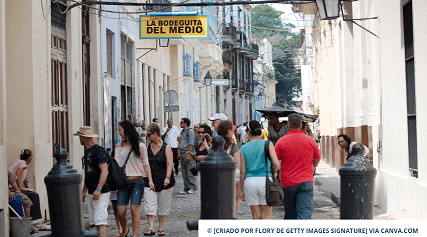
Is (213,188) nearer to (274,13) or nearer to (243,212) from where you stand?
(243,212)

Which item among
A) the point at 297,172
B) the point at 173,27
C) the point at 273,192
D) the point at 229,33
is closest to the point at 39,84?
the point at 273,192

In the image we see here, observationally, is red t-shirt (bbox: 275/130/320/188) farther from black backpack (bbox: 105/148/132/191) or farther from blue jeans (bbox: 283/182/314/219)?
black backpack (bbox: 105/148/132/191)

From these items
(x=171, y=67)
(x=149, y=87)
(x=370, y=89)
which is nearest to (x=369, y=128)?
(x=370, y=89)

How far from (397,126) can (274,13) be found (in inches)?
3216

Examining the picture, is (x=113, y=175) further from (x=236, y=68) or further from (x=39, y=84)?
(x=236, y=68)

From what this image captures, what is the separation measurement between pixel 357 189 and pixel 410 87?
4.65 metres

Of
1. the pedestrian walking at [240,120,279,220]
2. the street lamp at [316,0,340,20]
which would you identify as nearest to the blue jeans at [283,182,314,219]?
the pedestrian walking at [240,120,279,220]

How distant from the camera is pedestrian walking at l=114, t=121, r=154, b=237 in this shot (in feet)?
27.7

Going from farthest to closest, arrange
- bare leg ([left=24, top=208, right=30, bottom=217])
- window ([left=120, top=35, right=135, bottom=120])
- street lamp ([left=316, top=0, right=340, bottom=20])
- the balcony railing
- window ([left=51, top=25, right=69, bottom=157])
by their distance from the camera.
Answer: the balcony railing
window ([left=120, top=35, right=135, bottom=120])
window ([left=51, top=25, right=69, bottom=157])
street lamp ([left=316, top=0, right=340, bottom=20])
bare leg ([left=24, top=208, right=30, bottom=217])

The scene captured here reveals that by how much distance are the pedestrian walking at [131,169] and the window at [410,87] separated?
3.85 m

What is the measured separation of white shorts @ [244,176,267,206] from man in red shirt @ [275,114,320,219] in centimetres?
25

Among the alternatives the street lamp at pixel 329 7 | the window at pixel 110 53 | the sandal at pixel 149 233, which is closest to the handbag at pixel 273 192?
the sandal at pixel 149 233

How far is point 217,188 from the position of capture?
17.1 feet

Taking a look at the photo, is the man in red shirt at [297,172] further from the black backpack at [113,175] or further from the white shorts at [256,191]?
the black backpack at [113,175]
